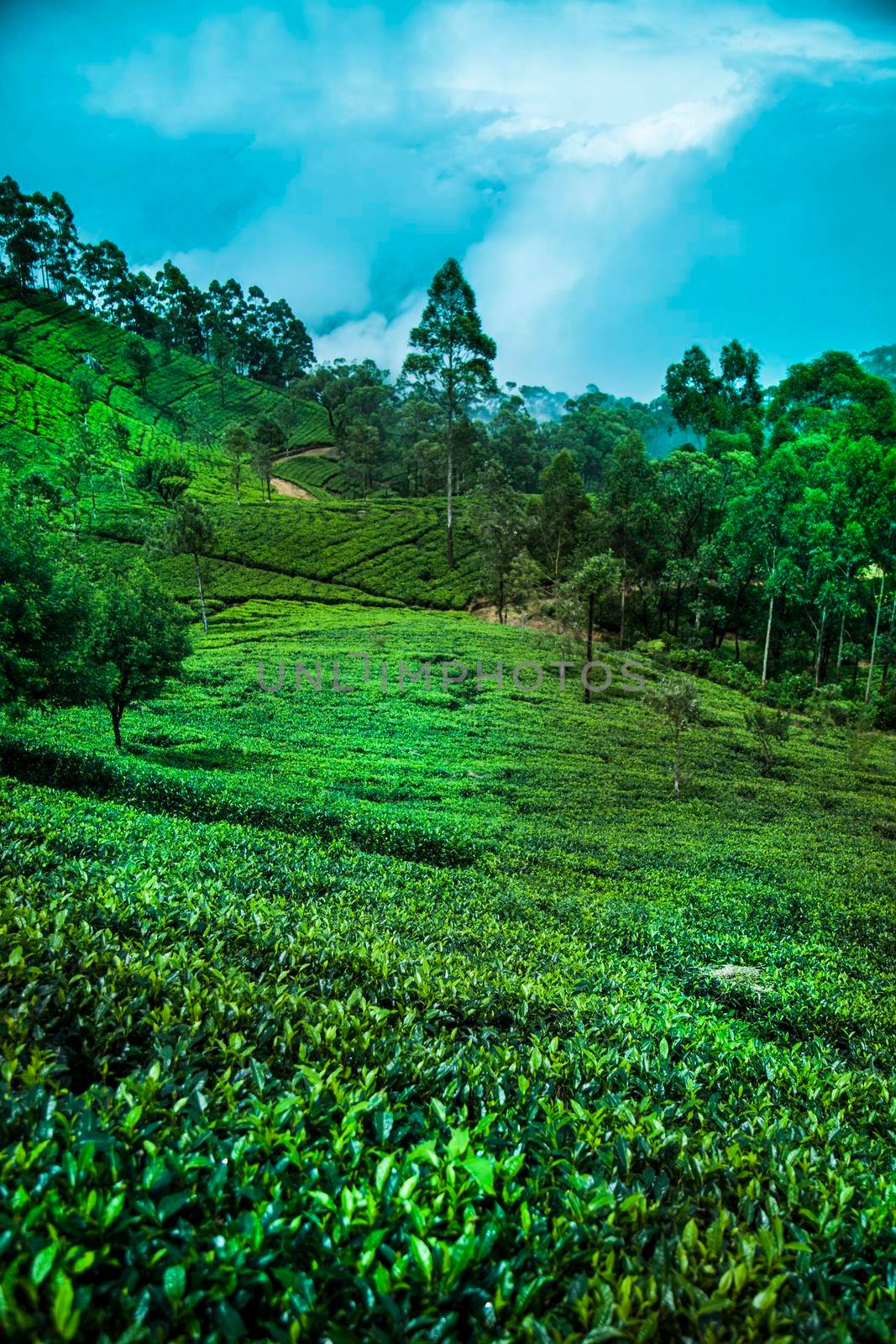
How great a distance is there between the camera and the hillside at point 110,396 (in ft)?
182

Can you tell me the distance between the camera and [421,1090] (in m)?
3.28

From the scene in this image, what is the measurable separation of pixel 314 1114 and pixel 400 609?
39.3 meters

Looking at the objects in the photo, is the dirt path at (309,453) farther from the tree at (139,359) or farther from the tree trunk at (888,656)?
the tree trunk at (888,656)

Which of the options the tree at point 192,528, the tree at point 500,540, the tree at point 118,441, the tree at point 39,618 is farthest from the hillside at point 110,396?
the tree at point 39,618

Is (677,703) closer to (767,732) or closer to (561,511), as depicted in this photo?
(767,732)

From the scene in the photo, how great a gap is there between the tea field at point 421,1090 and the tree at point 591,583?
16.8m

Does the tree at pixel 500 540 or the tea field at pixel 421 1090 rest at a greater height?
the tree at pixel 500 540

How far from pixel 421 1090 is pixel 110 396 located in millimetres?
78839

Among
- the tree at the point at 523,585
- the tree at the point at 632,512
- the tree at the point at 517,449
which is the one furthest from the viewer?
the tree at the point at 517,449

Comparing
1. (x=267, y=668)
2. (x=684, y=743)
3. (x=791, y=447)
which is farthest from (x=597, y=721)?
(x=791, y=447)

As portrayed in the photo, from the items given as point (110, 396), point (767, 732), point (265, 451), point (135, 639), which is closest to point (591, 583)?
point (767, 732)

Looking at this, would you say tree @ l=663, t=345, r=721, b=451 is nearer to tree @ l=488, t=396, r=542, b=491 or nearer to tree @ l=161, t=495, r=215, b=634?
tree @ l=488, t=396, r=542, b=491

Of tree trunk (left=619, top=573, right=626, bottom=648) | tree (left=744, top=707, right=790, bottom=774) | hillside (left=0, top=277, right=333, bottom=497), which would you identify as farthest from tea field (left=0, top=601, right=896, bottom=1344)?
hillside (left=0, top=277, right=333, bottom=497)

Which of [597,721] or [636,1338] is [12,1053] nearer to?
[636,1338]
